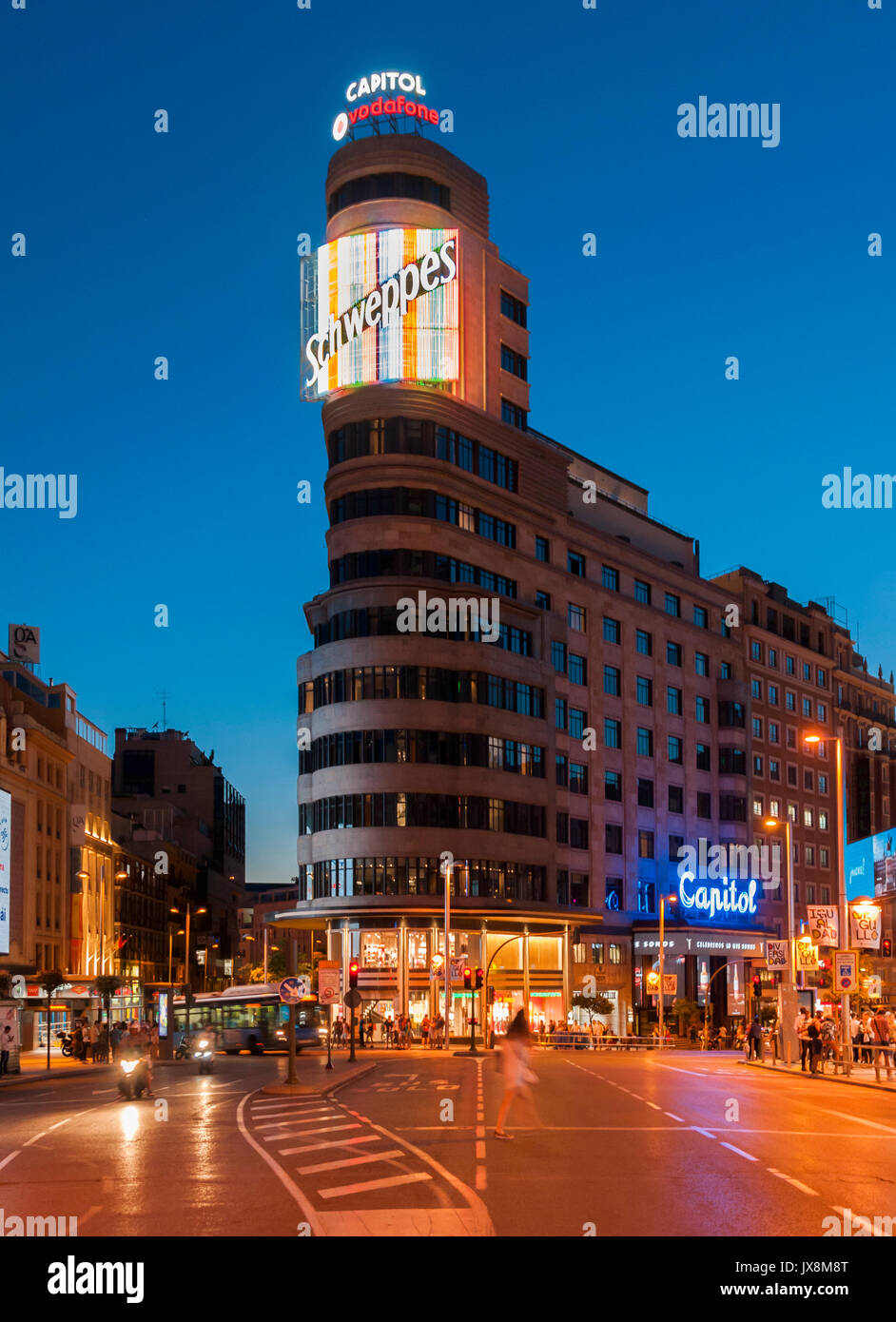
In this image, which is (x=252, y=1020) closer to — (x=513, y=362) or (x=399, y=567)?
(x=399, y=567)

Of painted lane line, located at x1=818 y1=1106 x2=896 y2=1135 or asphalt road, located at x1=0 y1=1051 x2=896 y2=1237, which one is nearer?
asphalt road, located at x1=0 y1=1051 x2=896 y2=1237

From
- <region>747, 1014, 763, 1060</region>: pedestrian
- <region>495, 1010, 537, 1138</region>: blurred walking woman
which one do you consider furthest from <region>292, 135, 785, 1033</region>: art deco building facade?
<region>495, 1010, 537, 1138</region>: blurred walking woman

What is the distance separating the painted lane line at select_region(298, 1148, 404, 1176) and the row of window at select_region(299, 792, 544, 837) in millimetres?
60546

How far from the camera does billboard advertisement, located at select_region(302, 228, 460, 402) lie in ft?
280

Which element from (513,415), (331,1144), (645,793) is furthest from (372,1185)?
(645,793)

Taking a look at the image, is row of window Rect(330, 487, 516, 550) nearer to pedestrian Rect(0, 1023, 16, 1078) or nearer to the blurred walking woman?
pedestrian Rect(0, 1023, 16, 1078)

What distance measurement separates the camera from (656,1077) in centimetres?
4197

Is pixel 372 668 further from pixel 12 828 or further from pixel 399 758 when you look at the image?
pixel 12 828

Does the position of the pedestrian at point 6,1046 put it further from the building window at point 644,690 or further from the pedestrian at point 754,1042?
the building window at point 644,690

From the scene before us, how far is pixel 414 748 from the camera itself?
80.8 meters

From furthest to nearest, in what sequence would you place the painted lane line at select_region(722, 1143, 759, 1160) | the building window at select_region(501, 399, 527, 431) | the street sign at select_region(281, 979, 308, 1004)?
the building window at select_region(501, 399, 527, 431) < the street sign at select_region(281, 979, 308, 1004) < the painted lane line at select_region(722, 1143, 759, 1160)
